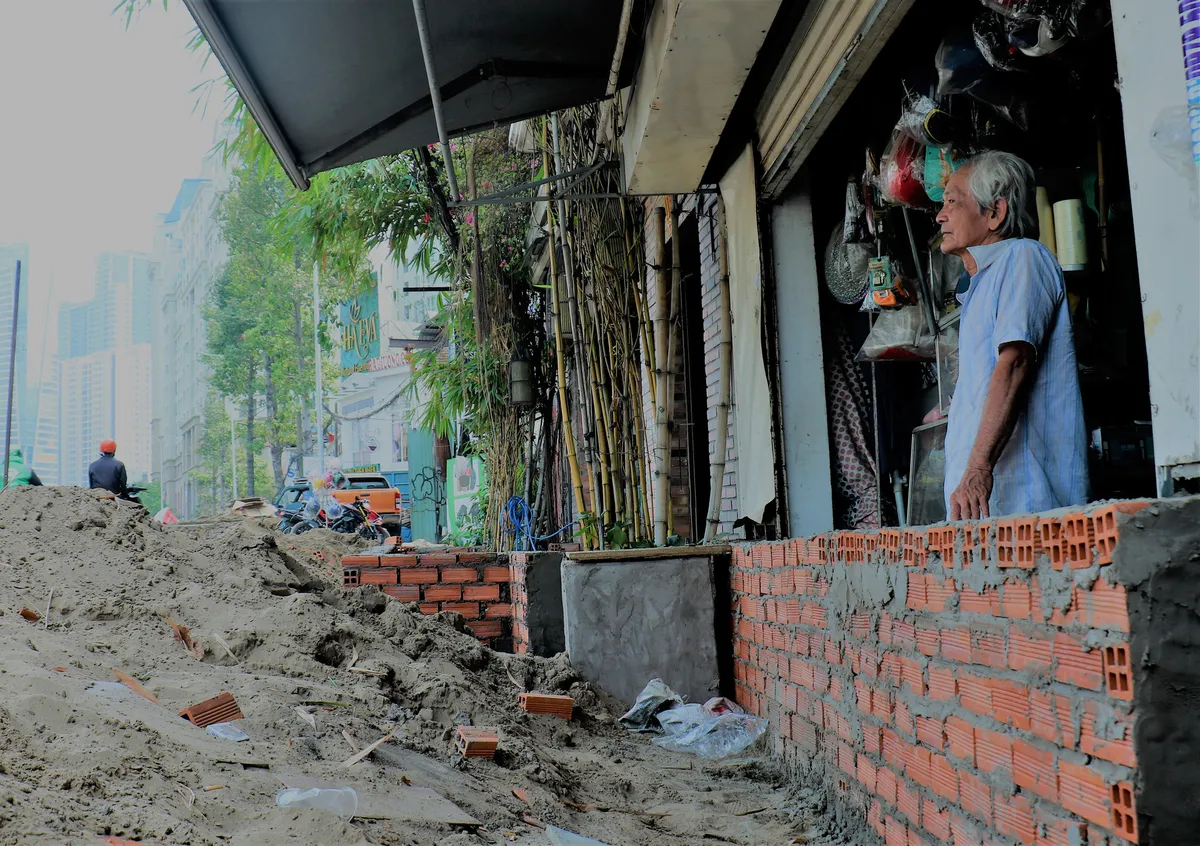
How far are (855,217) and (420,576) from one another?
11.1ft

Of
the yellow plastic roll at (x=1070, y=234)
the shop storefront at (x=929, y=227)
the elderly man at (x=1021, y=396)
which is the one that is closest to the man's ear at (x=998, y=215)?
the elderly man at (x=1021, y=396)

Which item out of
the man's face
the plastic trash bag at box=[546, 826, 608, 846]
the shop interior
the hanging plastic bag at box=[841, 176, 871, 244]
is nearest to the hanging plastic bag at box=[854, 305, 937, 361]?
the shop interior

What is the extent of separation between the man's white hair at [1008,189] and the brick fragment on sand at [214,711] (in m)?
2.67

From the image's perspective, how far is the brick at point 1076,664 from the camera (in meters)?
1.68

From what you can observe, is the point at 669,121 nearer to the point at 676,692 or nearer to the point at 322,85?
the point at 322,85

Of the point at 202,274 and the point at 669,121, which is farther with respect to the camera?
the point at 202,274

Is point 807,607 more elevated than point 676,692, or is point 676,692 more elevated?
point 807,607

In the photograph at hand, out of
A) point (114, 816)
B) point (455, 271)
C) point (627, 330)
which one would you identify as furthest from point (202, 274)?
point (114, 816)

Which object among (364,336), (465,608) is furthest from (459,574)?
(364,336)

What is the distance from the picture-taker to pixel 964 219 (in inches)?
120

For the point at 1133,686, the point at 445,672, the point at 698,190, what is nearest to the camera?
the point at 1133,686

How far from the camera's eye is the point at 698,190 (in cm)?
577

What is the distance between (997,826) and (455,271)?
978cm

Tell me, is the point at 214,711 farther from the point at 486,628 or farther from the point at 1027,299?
the point at 486,628
